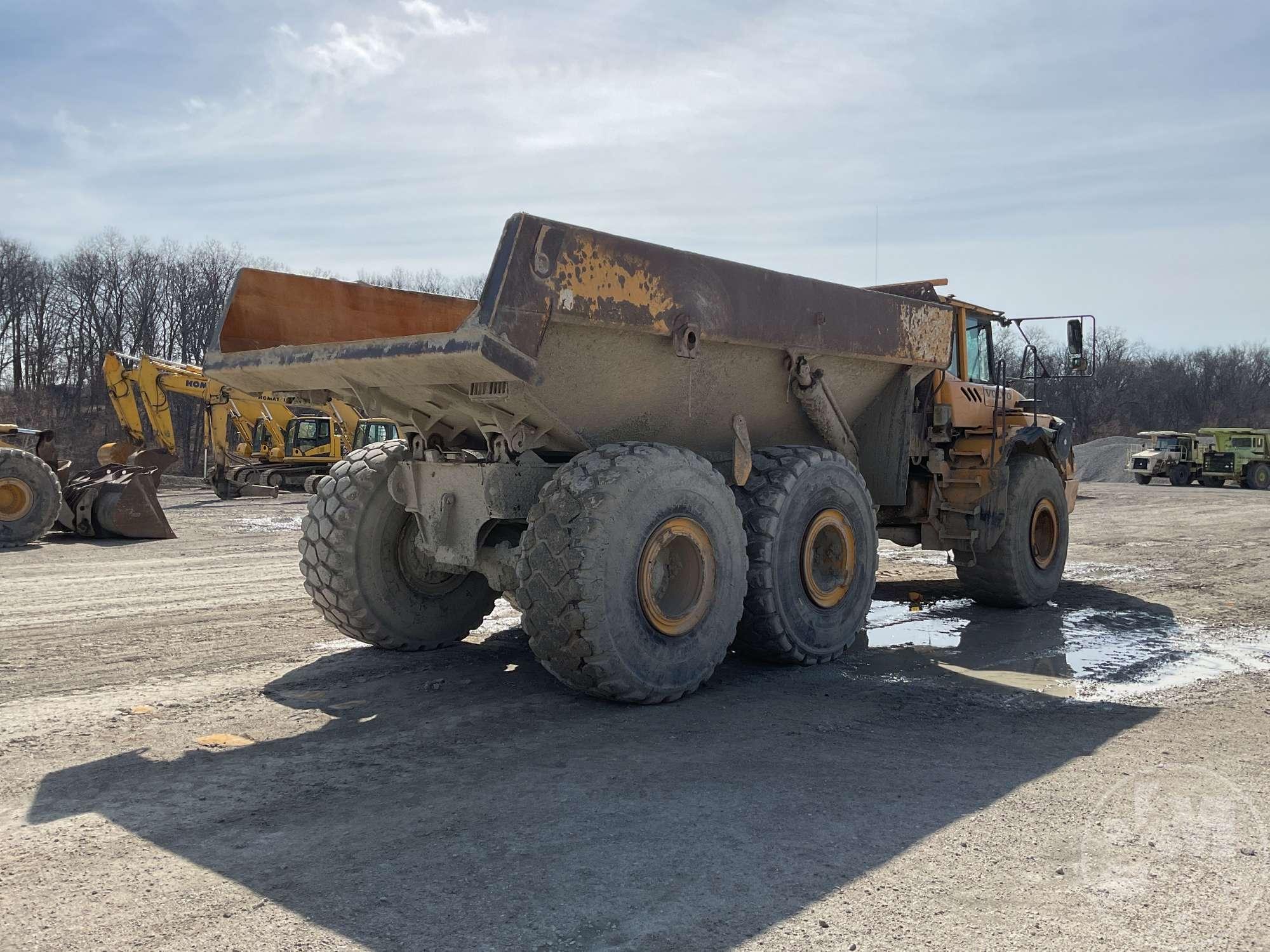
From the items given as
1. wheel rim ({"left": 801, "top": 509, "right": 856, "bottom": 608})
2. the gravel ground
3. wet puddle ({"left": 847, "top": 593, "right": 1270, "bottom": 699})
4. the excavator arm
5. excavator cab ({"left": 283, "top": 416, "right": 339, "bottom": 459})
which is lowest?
wet puddle ({"left": 847, "top": 593, "right": 1270, "bottom": 699})

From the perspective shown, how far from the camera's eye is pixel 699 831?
357 centimetres

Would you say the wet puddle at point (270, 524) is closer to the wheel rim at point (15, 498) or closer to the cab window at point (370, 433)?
the wheel rim at point (15, 498)

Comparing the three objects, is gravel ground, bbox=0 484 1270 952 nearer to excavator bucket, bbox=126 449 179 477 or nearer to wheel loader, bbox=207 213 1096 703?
wheel loader, bbox=207 213 1096 703

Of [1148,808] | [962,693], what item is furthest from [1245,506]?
[1148,808]

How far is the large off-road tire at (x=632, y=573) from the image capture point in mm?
4957

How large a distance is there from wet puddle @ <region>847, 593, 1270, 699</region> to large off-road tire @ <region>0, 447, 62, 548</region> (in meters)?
11.3

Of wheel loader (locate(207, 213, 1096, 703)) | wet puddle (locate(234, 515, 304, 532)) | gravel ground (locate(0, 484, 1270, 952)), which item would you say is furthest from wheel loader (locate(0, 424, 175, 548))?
wheel loader (locate(207, 213, 1096, 703))

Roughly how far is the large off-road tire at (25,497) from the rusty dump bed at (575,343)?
989 cm

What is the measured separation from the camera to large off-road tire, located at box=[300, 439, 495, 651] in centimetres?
620

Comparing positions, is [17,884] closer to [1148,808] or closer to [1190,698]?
[1148,808]

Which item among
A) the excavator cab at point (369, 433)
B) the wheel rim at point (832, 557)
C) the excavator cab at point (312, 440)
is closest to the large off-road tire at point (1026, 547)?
the wheel rim at point (832, 557)

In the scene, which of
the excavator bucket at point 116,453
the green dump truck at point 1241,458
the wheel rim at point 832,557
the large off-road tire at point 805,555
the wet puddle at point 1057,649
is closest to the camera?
the large off-road tire at point 805,555

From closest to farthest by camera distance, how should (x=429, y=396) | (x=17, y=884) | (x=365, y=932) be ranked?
(x=365, y=932) → (x=17, y=884) → (x=429, y=396)

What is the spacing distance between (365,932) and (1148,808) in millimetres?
2784
